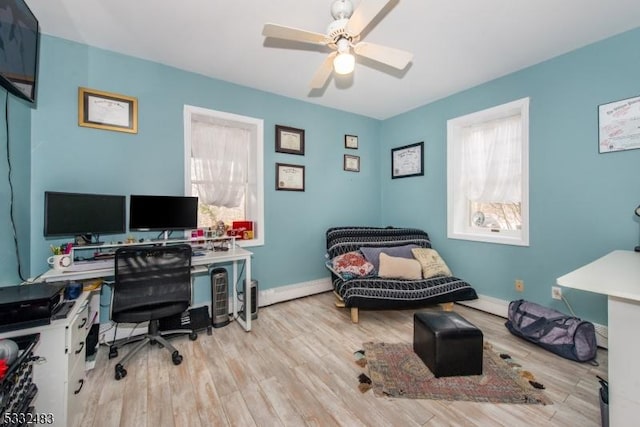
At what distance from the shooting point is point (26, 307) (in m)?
1.25

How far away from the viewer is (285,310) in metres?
2.99

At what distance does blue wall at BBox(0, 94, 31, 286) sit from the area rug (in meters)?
2.46

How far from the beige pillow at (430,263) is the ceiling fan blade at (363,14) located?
2.36 m

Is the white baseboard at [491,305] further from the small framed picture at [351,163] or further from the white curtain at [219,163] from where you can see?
the white curtain at [219,163]

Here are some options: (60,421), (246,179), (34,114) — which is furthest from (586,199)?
(34,114)

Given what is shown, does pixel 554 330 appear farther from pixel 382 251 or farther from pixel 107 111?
pixel 107 111

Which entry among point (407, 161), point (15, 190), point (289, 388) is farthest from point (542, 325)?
point (15, 190)

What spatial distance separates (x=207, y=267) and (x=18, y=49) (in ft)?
6.52

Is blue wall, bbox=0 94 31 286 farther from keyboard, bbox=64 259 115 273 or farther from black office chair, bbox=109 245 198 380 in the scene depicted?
black office chair, bbox=109 245 198 380

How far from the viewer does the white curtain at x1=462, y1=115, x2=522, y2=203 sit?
2.79 meters

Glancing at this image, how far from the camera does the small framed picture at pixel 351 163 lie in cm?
379

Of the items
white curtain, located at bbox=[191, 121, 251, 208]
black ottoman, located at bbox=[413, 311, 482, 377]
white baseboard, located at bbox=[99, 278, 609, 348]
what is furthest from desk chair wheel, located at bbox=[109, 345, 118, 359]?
black ottoman, located at bbox=[413, 311, 482, 377]

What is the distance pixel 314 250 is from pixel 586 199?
108 inches

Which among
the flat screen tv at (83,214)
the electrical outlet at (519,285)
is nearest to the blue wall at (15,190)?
the flat screen tv at (83,214)
